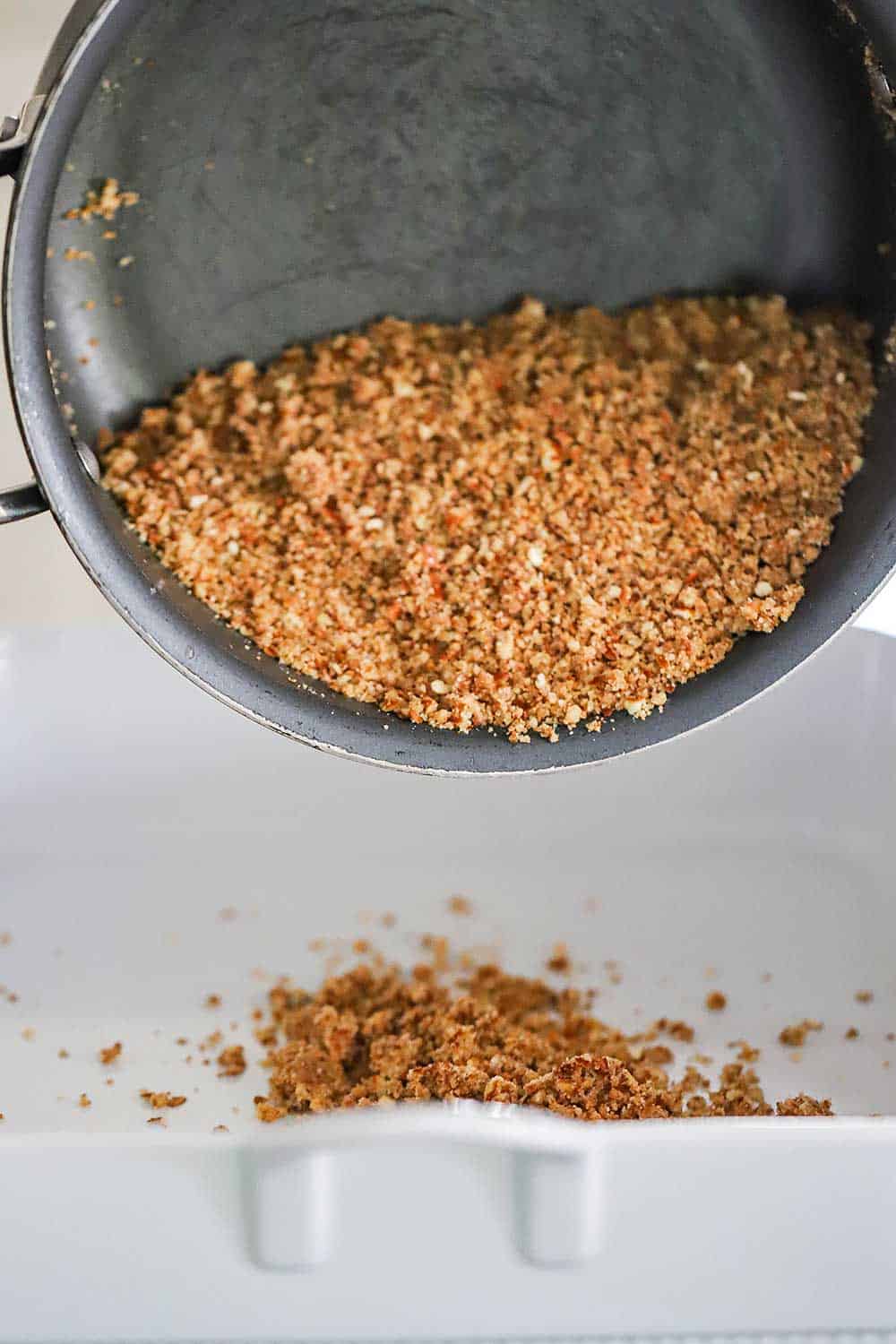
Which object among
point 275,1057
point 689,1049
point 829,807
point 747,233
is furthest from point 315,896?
point 747,233

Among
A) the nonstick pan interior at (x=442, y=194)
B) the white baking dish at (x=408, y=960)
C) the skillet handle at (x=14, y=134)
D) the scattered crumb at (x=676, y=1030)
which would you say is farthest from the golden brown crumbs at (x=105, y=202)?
the scattered crumb at (x=676, y=1030)

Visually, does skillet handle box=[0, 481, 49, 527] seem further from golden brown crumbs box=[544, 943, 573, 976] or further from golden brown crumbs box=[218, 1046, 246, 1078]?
golden brown crumbs box=[544, 943, 573, 976]

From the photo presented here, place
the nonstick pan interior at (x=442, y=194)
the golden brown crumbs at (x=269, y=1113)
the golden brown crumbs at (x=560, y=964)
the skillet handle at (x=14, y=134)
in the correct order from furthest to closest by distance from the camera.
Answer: the golden brown crumbs at (x=560, y=964) < the golden brown crumbs at (x=269, y=1113) < the nonstick pan interior at (x=442, y=194) < the skillet handle at (x=14, y=134)

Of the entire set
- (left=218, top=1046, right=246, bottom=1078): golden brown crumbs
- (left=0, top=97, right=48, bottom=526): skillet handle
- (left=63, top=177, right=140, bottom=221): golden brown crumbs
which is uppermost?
(left=63, top=177, right=140, bottom=221): golden brown crumbs

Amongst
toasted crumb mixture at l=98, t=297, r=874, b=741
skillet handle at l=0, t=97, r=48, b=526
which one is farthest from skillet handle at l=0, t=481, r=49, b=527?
toasted crumb mixture at l=98, t=297, r=874, b=741

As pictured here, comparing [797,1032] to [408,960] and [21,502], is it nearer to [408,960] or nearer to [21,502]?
[408,960]

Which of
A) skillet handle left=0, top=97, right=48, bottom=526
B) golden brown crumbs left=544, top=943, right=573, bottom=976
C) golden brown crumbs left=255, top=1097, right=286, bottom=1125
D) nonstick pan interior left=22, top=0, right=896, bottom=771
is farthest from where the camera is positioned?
golden brown crumbs left=544, top=943, right=573, bottom=976

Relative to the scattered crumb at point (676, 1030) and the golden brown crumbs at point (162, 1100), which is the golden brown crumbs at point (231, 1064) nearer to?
the golden brown crumbs at point (162, 1100)
